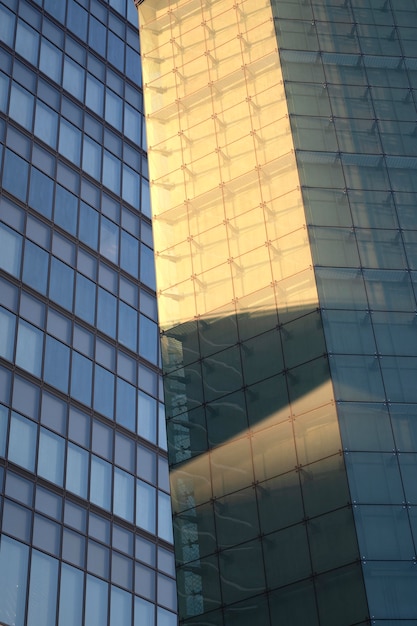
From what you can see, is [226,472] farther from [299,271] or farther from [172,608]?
[172,608]

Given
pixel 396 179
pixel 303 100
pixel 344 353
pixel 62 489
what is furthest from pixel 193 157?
pixel 62 489

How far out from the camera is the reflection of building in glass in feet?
85.3

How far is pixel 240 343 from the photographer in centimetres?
2980

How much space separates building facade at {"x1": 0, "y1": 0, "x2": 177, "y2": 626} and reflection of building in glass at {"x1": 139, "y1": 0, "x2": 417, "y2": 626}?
40.0 ft

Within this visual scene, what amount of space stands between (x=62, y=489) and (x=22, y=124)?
16.4 m

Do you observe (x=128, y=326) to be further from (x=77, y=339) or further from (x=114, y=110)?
(x=114, y=110)

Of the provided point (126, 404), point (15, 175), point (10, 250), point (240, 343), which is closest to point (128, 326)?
point (126, 404)

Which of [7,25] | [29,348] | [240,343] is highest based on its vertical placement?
[7,25]

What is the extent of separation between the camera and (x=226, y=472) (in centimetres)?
2822

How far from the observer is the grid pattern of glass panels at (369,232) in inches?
1011

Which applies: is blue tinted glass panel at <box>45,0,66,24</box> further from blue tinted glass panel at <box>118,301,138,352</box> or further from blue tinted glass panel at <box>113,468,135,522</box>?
blue tinted glass panel at <box>113,468,135,522</box>

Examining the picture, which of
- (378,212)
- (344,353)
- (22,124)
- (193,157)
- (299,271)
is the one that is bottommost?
(344,353)

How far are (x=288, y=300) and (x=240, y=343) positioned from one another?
64.3 inches

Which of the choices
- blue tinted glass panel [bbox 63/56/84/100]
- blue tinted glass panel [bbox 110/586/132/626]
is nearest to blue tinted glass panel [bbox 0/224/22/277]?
blue tinted glass panel [bbox 63/56/84/100]
